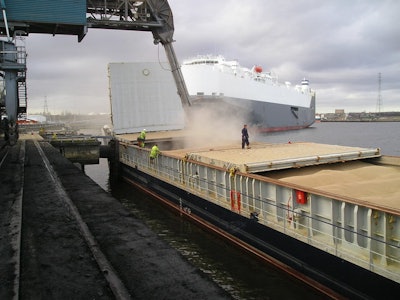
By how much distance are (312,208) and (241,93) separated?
46841 millimetres

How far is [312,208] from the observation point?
25.1 feet

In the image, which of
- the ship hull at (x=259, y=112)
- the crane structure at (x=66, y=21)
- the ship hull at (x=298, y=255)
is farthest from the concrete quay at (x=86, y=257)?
the ship hull at (x=259, y=112)

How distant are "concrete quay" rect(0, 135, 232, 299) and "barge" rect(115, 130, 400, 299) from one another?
3588 mm

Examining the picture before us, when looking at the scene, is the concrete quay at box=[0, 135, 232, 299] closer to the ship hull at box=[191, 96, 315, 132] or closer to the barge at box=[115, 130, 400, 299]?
the barge at box=[115, 130, 400, 299]

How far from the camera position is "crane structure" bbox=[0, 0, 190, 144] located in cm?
1952

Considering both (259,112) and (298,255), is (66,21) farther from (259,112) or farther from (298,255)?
(259,112)

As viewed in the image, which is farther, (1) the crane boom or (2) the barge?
(1) the crane boom

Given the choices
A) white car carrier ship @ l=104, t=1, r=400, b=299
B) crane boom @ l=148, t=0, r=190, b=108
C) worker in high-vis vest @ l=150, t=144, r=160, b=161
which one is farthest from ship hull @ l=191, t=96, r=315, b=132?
white car carrier ship @ l=104, t=1, r=400, b=299

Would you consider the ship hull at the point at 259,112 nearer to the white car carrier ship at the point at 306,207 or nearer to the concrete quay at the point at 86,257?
the white car carrier ship at the point at 306,207

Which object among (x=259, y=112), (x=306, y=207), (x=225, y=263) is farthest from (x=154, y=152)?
(x=259, y=112)

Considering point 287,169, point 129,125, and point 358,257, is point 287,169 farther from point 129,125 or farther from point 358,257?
point 129,125

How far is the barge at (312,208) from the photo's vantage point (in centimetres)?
621

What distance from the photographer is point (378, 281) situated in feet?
19.2

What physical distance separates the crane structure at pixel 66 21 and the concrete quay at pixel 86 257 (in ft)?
49.4
